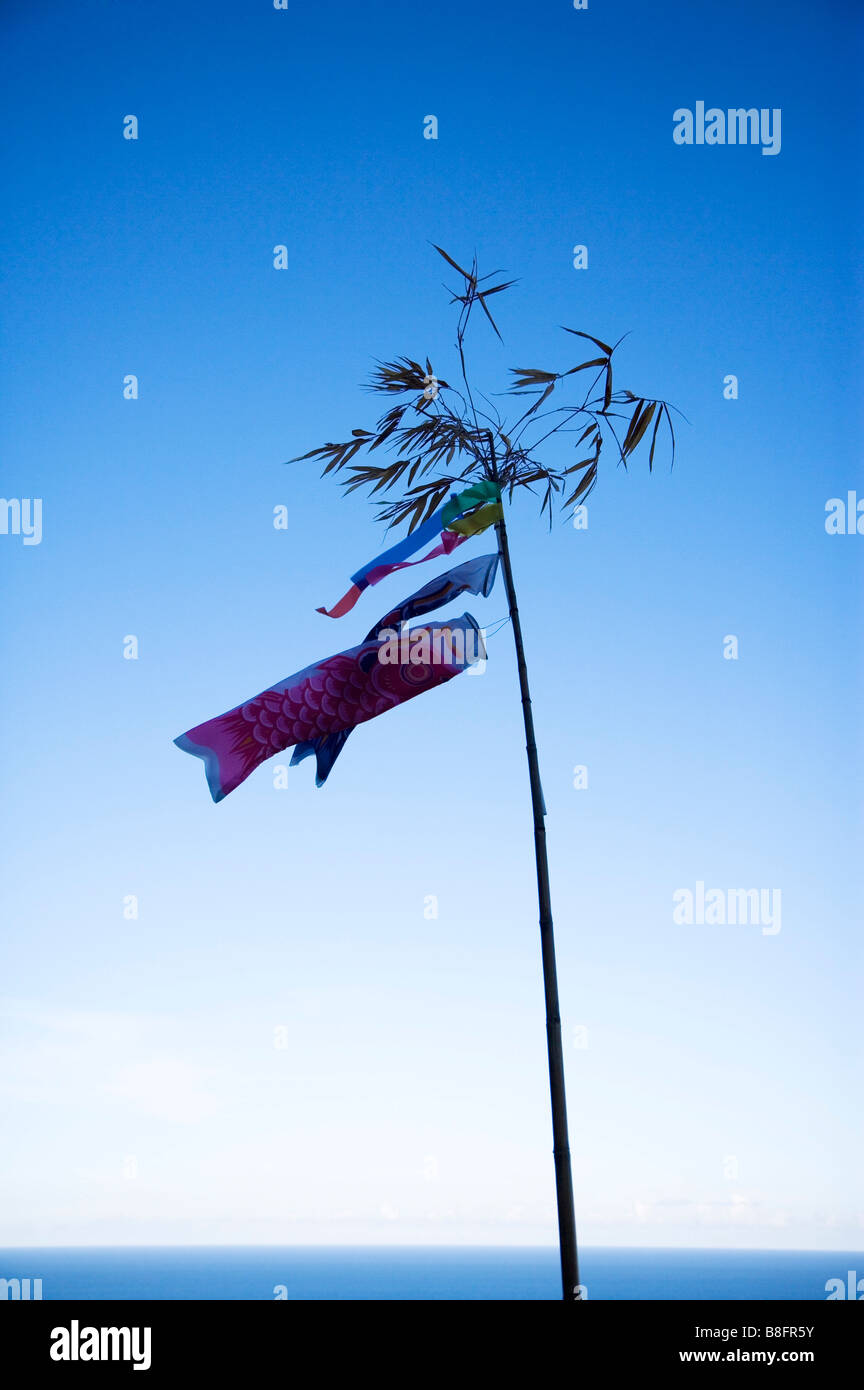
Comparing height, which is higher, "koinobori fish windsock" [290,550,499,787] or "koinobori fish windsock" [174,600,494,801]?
"koinobori fish windsock" [290,550,499,787]

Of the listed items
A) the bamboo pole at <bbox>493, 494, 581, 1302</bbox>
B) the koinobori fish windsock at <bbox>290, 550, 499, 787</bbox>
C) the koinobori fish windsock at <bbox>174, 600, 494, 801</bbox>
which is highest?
the koinobori fish windsock at <bbox>290, 550, 499, 787</bbox>

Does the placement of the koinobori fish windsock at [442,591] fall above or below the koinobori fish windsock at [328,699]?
above

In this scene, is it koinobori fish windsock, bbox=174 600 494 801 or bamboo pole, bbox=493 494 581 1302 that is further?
koinobori fish windsock, bbox=174 600 494 801

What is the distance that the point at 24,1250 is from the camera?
11.2 ft

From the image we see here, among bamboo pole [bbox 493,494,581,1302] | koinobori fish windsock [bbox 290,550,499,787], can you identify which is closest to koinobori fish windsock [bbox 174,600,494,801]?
koinobori fish windsock [bbox 290,550,499,787]

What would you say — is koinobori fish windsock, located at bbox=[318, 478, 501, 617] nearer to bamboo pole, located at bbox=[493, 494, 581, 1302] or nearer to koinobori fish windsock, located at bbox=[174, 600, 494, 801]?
koinobori fish windsock, located at bbox=[174, 600, 494, 801]

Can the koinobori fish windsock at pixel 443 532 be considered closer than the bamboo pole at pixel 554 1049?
No

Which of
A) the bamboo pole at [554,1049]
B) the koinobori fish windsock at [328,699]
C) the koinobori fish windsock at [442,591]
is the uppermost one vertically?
the koinobori fish windsock at [442,591]

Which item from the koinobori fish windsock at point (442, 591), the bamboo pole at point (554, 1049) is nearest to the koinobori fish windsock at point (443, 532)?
the koinobori fish windsock at point (442, 591)

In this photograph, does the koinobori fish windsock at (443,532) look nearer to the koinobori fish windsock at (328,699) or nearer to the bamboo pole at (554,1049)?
the koinobori fish windsock at (328,699)
